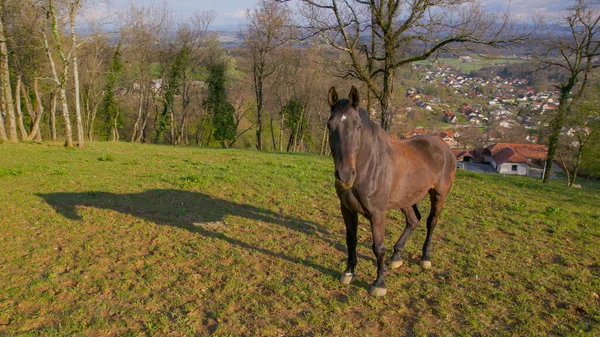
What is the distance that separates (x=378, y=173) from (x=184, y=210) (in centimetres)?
459

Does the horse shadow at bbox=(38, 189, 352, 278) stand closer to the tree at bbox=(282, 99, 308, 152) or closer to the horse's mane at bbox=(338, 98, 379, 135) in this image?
the horse's mane at bbox=(338, 98, 379, 135)

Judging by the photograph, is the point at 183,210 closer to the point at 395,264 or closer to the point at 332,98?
the point at 395,264

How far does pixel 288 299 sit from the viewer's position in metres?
4.42

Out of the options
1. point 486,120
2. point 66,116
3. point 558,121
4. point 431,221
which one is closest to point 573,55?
point 558,121

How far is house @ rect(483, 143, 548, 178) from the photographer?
46.1 metres

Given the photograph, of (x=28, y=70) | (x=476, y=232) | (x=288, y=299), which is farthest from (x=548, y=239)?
(x=28, y=70)

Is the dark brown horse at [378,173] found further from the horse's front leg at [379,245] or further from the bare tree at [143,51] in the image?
the bare tree at [143,51]

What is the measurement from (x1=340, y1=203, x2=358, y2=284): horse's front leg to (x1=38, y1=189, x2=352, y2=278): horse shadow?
3.66ft

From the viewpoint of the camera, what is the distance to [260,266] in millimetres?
5285

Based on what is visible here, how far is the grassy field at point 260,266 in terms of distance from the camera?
13.1ft

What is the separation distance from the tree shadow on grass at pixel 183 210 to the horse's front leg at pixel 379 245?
161 cm

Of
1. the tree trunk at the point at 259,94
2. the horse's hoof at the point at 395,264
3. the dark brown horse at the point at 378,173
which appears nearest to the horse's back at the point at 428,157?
the dark brown horse at the point at 378,173

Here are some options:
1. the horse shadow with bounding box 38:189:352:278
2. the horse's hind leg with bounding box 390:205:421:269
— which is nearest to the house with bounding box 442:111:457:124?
the horse shadow with bounding box 38:189:352:278

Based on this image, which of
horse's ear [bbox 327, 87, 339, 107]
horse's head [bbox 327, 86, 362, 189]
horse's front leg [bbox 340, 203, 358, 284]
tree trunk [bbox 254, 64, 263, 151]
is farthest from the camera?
tree trunk [bbox 254, 64, 263, 151]
